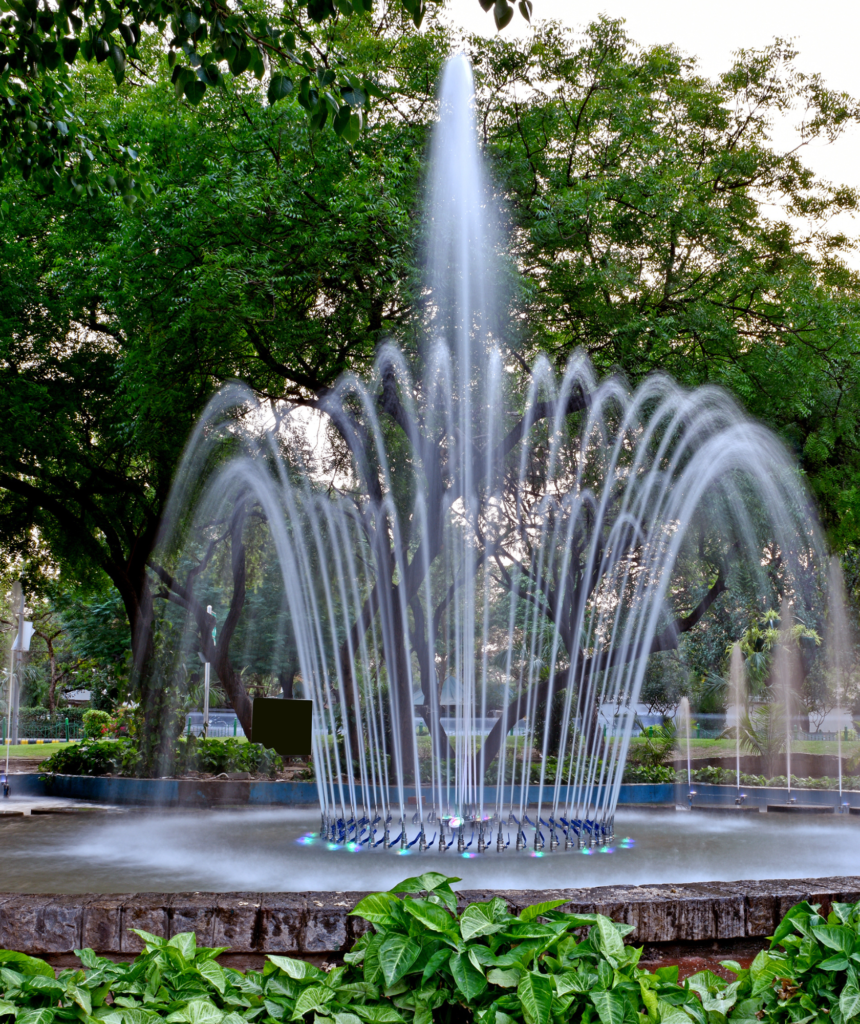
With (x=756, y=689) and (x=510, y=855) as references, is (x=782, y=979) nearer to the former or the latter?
(x=510, y=855)

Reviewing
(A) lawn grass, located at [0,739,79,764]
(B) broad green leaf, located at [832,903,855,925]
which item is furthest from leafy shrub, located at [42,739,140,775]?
(B) broad green leaf, located at [832,903,855,925]

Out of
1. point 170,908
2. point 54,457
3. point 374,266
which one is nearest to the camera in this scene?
point 170,908

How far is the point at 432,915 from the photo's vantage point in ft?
8.80

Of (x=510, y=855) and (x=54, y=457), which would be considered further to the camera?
(x=54, y=457)

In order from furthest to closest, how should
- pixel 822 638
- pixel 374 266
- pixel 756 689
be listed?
pixel 756 689, pixel 822 638, pixel 374 266

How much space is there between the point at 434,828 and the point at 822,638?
78.9ft

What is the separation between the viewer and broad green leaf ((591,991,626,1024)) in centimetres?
239

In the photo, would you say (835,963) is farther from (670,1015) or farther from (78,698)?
(78,698)

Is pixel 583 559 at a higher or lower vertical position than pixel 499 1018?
higher

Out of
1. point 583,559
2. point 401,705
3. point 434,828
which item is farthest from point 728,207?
point 434,828

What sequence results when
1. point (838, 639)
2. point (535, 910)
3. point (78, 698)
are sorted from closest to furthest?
point (535, 910) → point (838, 639) → point (78, 698)

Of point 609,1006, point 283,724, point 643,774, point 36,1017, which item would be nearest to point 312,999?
point 36,1017

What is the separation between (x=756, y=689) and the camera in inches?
1326

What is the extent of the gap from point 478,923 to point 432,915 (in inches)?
5.5
